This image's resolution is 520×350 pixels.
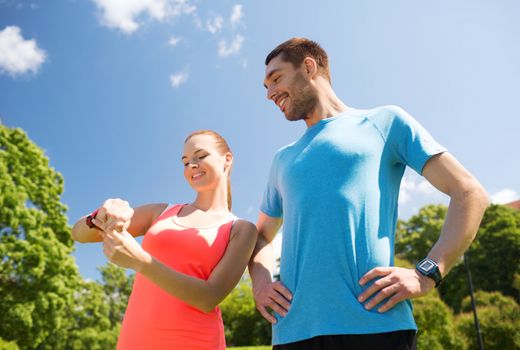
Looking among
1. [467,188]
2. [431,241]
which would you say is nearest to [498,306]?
[431,241]

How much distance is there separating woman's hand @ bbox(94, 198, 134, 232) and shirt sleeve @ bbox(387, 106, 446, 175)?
53.0 inches

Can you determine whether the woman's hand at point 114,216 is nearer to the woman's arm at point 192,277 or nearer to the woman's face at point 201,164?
the woman's arm at point 192,277

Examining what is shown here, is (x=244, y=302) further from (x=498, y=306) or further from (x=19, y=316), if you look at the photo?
(x=19, y=316)

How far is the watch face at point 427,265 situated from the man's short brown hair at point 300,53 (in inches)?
53.2

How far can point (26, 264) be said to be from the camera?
15.4 meters

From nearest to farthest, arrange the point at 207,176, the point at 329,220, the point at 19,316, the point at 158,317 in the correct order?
the point at 329,220 → the point at 158,317 → the point at 207,176 → the point at 19,316

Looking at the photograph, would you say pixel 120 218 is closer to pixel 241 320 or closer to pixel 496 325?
pixel 496 325

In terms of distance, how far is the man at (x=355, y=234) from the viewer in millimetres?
1886

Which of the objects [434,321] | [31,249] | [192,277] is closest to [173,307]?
[192,277]

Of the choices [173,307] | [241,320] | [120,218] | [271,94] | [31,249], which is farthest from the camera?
[241,320]

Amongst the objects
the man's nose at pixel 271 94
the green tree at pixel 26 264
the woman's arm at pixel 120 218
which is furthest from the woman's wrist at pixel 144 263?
the green tree at pixel 26 264

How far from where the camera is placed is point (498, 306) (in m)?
21.7

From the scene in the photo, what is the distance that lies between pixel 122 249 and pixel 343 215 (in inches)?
39.2

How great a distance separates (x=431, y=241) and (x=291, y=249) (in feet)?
116
